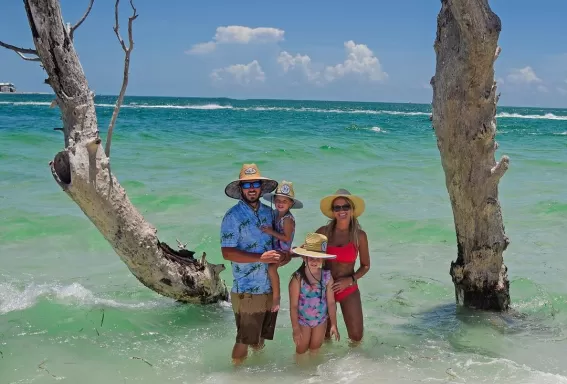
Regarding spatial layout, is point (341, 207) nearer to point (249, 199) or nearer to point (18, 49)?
point (249, 199)

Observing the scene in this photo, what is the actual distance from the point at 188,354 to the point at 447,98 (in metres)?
2.75

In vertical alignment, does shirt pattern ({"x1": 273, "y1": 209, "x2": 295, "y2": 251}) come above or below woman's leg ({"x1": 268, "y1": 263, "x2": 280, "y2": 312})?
above

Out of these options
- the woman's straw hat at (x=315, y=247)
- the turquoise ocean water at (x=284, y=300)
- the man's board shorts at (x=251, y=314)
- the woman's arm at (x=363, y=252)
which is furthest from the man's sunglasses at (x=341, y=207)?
the turquoise ocean water at (x=284, y=300)

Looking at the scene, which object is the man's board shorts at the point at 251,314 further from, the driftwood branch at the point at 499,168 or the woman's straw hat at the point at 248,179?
the driftwood branch at the point at 499,168

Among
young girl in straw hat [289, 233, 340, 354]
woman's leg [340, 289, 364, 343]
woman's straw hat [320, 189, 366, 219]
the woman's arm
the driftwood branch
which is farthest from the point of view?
the driftwood branch

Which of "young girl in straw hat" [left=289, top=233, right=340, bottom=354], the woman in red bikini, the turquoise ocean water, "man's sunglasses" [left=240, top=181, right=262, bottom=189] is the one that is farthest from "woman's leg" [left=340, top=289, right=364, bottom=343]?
"man's sunglasses" [left=240, top=181, right=262, bottom=189]

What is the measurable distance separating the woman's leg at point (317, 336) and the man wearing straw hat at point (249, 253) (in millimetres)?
311

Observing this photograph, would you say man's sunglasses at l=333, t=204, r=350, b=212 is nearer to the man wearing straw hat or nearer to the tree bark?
the man wearing straw hat

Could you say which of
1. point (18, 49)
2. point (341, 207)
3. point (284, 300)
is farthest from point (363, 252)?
point (18, 49)

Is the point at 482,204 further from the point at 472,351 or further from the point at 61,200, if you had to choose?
the point at 61,200

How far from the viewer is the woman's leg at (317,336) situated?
4.49 metres

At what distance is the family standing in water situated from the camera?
4.34m

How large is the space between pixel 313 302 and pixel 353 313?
555mm

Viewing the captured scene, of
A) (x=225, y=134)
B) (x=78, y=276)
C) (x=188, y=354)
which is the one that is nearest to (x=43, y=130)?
(x=225, y=134)
